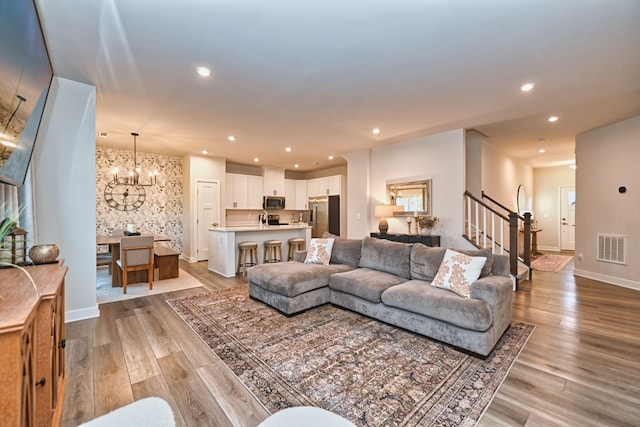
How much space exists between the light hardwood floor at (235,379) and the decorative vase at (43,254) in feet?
2.92

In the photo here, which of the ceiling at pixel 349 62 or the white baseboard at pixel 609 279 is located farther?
the white baseboard at pixel 609 279

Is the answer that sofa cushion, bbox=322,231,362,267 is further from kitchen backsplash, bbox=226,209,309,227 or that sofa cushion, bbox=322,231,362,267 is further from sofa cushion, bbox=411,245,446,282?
kitchen backsplash, bbox=226,209,309,227

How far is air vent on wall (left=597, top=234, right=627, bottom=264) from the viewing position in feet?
15.3

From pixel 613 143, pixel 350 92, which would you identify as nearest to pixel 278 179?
pixel 350 92

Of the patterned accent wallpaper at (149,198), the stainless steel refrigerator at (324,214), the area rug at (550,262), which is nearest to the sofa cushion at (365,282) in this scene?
the stainless steel refrigerator at (324,214)

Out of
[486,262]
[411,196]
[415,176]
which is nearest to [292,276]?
[486,262]

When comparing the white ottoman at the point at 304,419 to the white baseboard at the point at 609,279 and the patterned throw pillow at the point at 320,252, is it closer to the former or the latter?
the patterned throw pillow at the point at 320,252

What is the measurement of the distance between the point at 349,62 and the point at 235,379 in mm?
2962

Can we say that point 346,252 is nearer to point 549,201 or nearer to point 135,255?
point 135,255

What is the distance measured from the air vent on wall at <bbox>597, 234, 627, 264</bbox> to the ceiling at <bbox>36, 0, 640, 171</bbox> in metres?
2.05

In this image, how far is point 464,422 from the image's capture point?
5.31ft

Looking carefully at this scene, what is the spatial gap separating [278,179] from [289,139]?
134 inches

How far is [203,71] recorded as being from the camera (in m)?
2.82

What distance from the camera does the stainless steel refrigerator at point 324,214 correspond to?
826 cm
